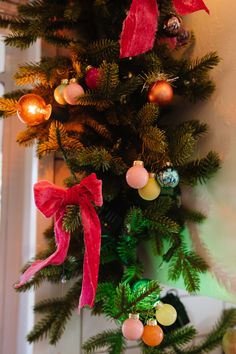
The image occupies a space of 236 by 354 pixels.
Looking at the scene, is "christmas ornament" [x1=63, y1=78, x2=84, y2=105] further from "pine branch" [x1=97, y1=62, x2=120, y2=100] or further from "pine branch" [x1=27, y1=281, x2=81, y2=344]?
"pine branch" [x1=27, y1=281, x2=81, y2=344]

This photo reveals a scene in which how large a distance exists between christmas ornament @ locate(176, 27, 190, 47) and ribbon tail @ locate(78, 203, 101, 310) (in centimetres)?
36

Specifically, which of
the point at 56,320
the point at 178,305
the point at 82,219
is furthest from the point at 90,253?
the point at 178,305

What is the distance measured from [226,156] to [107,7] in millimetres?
357

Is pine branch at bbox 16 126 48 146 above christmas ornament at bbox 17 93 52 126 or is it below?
below

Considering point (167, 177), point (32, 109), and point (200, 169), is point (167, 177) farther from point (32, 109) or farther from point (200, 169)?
point (32, 109)

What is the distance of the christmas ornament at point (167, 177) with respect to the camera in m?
0.52

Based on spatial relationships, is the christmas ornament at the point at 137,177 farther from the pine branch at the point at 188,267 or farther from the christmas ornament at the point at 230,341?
the christmas ornament at the point at 230,341

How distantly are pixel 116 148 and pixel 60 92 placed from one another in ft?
0.45

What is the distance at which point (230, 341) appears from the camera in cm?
71

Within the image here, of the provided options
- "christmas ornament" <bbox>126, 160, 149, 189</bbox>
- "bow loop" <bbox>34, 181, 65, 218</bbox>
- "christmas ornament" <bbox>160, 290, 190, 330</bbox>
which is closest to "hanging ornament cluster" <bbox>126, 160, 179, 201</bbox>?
"christmas ornament" <bbox>126, 160, 149, 189</bbox>

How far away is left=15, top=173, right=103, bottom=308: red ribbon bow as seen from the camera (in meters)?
0.48

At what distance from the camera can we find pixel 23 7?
A: 591 millimetres

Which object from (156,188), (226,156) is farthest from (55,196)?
(226,156)

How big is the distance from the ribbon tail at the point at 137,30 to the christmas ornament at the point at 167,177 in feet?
0.62
